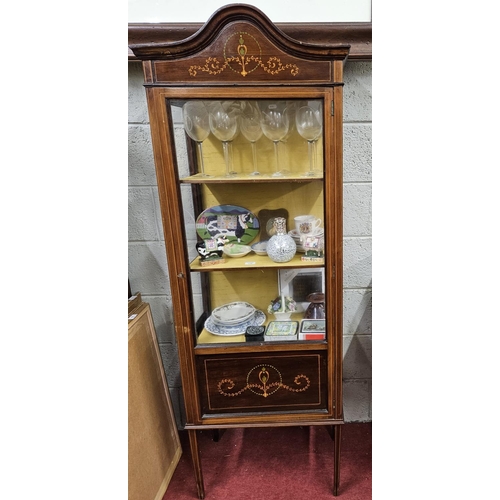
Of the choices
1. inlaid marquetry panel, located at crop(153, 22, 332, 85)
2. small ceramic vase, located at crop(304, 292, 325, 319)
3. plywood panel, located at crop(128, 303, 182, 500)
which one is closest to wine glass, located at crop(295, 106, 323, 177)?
inlaid marquetry panel, located at crop(153, 22, 332, 85)

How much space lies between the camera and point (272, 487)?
1428mm

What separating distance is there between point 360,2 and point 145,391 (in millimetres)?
1737

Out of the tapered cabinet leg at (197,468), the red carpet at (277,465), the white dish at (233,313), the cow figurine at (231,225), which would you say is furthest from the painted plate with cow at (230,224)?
the red carpet at (277,465)

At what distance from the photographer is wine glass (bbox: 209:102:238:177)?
1.25 m

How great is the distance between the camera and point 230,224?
1382 mm

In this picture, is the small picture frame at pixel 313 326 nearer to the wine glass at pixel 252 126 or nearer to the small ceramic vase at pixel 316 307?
the small ceramic vase at pixel 316 307

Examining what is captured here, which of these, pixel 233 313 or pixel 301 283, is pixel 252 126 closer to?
pixel 301 283

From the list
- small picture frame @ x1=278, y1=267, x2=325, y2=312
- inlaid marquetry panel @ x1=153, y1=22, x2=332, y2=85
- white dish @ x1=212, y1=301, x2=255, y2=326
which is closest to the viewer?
inlaid marquetry panel @ x1=153, y1=22, x2=332, y2=85

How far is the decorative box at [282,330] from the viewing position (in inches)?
52.1

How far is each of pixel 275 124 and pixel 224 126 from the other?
189 millimetres

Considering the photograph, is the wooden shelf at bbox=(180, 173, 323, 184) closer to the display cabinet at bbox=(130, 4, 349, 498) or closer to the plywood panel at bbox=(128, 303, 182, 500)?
the display cabinet at bbox=(130, 4, 349, 498)

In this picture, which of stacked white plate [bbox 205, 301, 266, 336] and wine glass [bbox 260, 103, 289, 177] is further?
stacked white plate [bbox 205, 301, 266, 336]

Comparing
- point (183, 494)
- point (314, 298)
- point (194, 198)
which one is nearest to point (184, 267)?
point (194, 198)

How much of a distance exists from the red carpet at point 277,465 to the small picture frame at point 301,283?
706mm
